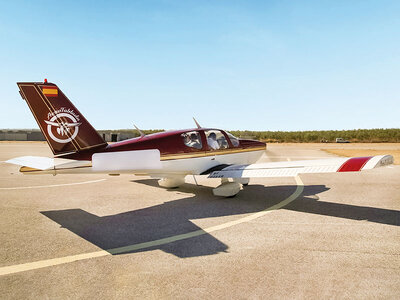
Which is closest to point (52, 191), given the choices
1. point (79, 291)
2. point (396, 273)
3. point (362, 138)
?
point (79, 291)

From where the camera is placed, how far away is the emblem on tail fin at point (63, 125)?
25.6 feet

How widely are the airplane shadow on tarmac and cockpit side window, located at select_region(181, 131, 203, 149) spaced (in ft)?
5.96

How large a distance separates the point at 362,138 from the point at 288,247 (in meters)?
88.2

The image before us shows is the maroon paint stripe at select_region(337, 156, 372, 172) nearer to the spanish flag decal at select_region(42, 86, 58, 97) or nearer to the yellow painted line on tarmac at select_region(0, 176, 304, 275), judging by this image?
the yellow painted line on tarmac at select_region(0, 176, 304, 275)

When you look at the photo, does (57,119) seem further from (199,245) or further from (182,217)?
(199,245)

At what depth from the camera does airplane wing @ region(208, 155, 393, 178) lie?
725 centimetres

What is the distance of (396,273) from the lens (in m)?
4.27

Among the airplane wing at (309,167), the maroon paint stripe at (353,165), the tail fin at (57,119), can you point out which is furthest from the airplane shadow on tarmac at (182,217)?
the tail fin at (57,119)

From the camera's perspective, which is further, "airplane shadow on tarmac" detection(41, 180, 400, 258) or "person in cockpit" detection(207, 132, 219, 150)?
"person in cockpit" detection(207, 132, 219, 150)

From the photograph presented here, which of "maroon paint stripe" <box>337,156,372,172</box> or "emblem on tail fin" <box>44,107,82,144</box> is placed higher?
"emblem on tail fin" <box>44,107,82,144</box>

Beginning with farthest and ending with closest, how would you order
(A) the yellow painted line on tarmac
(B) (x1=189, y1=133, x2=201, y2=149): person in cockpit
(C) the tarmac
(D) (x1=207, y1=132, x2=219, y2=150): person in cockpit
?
1. (D) (x1=207, y1=132, x2=219, y2=150): person in cockpit
2. (B) (x1=189, y1=133, x2=201, y2=149): person in cockpit
3. (A) the yellow painted line on tarmac
4. (C) the tarmac

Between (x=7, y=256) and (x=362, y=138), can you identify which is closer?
(x=7, y=256)

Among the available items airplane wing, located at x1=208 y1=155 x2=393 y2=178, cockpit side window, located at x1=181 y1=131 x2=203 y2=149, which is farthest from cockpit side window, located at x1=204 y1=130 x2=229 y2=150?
airplane wing, located at x1=208 y1=155 x2=393 y2=178

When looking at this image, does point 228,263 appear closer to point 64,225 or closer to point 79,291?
point 79,291
